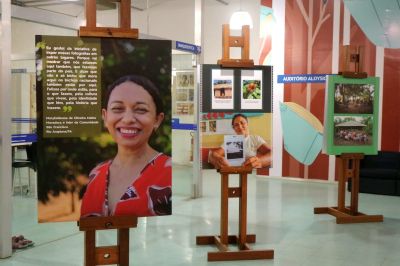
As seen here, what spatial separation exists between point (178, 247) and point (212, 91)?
68.1 inches

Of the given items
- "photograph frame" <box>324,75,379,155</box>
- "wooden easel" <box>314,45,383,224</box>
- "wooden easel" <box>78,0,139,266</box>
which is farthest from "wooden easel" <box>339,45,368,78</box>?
"wooden easel" <box>78,0,139,266</box>

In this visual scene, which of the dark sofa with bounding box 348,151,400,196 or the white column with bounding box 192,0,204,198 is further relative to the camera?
the dark sofa with bounding box 348,151,400,196

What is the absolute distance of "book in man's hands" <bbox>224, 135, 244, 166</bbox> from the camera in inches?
188

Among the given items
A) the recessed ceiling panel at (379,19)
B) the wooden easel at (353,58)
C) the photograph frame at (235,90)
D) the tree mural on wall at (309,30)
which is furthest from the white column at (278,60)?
the photograph frame at (235,90)

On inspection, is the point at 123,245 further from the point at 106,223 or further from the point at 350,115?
the point at 350,115

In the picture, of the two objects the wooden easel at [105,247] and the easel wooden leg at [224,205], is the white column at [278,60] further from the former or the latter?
the wooden easel at [105,247]

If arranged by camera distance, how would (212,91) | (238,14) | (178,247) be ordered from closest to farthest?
1. (212,91)
2. (178,247)
3. (238,14)

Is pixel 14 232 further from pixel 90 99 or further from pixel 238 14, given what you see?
pixel 238 14

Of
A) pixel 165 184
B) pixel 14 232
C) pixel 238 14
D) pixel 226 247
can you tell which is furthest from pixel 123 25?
pixel 238 14

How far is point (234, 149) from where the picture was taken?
4789 millimetres

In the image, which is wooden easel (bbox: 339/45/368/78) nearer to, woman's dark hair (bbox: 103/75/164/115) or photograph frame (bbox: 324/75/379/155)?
photograph frame (bbox: 324/75/379/155)

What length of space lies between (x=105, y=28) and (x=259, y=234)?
11.7 ft

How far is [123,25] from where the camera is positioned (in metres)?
3.03

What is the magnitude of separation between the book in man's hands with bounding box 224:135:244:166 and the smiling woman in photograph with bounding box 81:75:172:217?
178 centimetres
